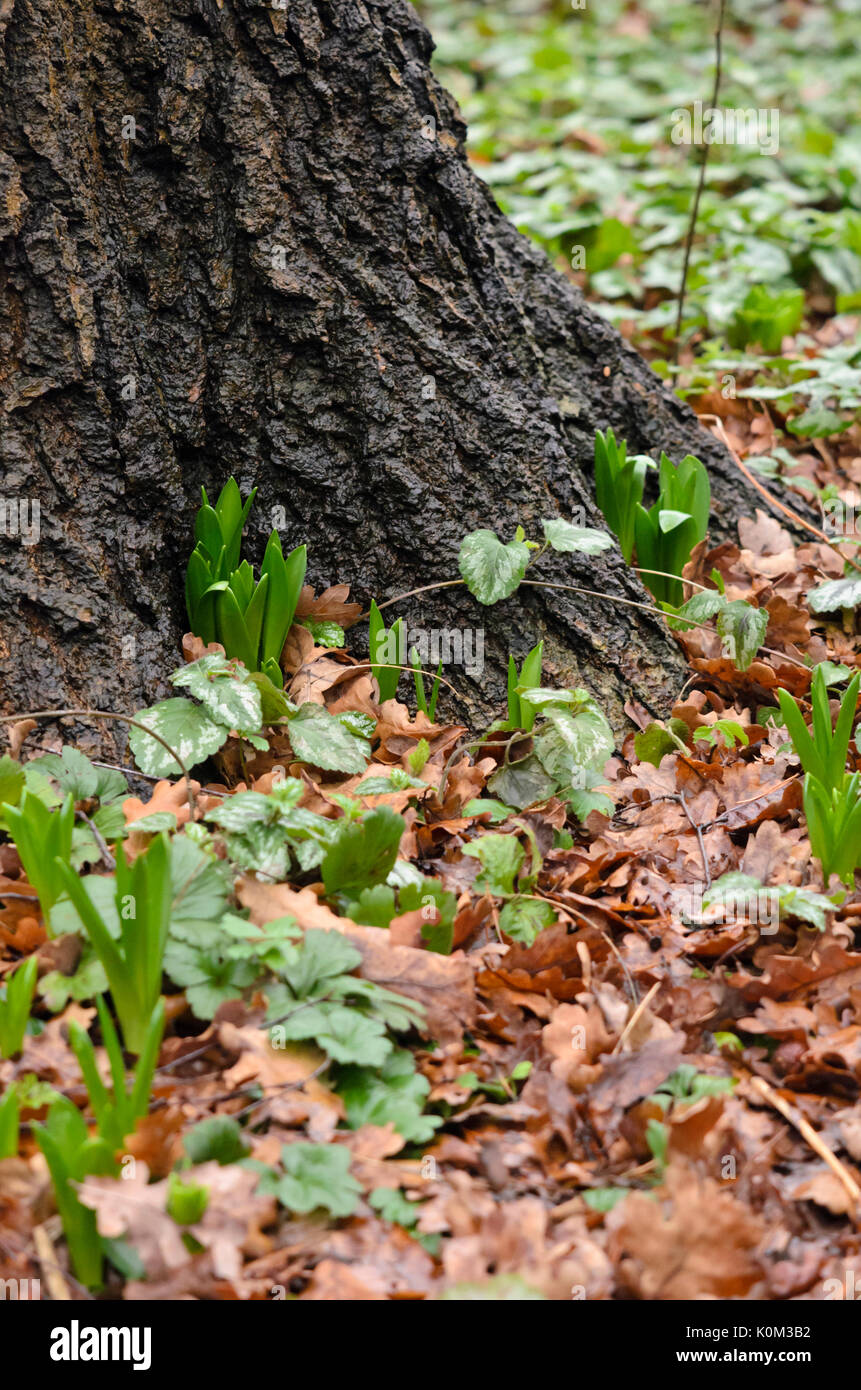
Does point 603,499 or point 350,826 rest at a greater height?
point 603,499

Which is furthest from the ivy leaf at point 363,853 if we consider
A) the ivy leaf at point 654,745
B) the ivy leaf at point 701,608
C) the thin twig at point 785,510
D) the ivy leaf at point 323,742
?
the thin twig at point 785,510

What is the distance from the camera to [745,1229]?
1.29 m

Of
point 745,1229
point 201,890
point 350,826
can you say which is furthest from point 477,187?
point 745,1229

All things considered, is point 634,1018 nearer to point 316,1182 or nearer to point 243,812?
point 316,1182

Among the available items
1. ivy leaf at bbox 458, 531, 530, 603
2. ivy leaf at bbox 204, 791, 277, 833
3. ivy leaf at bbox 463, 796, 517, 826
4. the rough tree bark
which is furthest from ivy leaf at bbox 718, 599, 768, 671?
ivy leaf at bbox 204, 791, 277, 833

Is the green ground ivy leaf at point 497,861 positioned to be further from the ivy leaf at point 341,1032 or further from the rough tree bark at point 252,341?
the rough tree bark at point 252,341

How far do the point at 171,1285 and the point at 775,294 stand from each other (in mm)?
4396

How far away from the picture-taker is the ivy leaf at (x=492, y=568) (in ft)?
7.16

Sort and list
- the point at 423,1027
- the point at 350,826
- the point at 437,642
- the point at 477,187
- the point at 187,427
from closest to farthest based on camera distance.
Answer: the point at 423,1027 → the point at 350,826 → the point at 187,427 → the point at 437,642 → the point at 477,187

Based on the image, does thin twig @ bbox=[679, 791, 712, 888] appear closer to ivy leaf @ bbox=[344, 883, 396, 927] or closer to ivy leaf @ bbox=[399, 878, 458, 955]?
ivy leaf @ bbox=[399, 878, 458, 955]

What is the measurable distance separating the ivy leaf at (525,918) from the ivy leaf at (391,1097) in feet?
1.09

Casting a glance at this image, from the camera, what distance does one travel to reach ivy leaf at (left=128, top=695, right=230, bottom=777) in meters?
1.91

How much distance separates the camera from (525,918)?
1.82 m

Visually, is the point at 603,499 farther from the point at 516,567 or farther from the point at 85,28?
the point at 85,28
